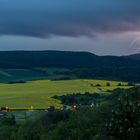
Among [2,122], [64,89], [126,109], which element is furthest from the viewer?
[64,89]

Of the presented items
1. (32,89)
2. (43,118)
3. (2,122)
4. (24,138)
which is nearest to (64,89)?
(32,89)

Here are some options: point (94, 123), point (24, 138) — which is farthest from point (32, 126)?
point (94, 123)

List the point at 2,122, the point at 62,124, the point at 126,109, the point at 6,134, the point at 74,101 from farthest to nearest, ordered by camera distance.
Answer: the point at 74,101 → the point at 2,122 → the point at 6,134 → the point at 62,124 → the point at 126,109

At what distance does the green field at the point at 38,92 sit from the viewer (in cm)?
15062

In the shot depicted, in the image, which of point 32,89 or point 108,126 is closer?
point 108,126

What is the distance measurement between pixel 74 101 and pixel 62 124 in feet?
288

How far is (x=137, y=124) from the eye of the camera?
32594 mm

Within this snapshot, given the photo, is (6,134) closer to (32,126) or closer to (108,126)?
(32,126)

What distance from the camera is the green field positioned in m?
151

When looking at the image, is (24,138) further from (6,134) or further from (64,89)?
(64,89)

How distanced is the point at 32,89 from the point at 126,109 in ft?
505

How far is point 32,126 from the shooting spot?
82.1 m

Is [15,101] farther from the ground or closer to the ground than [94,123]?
farther from the ground

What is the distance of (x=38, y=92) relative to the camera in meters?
175
